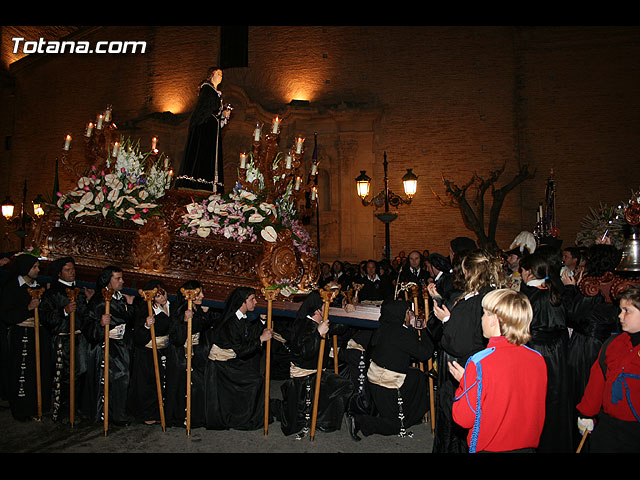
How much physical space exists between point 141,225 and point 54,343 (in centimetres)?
218

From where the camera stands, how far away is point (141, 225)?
7.72 meters

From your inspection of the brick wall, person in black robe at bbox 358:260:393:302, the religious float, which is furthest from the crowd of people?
the brick wall

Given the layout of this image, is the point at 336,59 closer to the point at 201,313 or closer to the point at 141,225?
the point at 141,225

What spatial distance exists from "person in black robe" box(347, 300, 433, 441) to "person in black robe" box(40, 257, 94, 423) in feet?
11.5

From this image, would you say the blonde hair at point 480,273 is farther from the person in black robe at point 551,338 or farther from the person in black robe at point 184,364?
the person in black robe at point 184,364

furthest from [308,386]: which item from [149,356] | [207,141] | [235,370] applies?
[207,141]

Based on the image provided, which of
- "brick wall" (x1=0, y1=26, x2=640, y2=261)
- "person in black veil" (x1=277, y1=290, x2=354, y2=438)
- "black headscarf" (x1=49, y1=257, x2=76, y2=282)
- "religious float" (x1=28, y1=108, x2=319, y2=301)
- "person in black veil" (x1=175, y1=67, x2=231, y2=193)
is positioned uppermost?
"brick wall" (x1=0, y1=26, x2=640, y2=261)

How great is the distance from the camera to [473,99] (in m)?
18.0

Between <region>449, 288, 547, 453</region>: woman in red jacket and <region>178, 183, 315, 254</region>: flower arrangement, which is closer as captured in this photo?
<region>449, 288, 547, 453</region>: woman in red jacket

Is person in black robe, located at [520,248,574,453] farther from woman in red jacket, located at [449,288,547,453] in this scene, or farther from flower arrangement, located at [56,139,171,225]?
flower arrangement, located at [56,139,171,225]

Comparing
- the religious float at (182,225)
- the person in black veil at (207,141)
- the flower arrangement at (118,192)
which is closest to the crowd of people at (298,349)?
the religious float at (182,225)

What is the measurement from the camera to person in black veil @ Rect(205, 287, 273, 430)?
19.0 feet

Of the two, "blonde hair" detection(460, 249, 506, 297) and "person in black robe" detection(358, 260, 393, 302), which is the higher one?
"blonde hair" detection(460, 249, 506, 297)

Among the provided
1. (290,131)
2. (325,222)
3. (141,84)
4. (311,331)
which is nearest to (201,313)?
(311,331)
